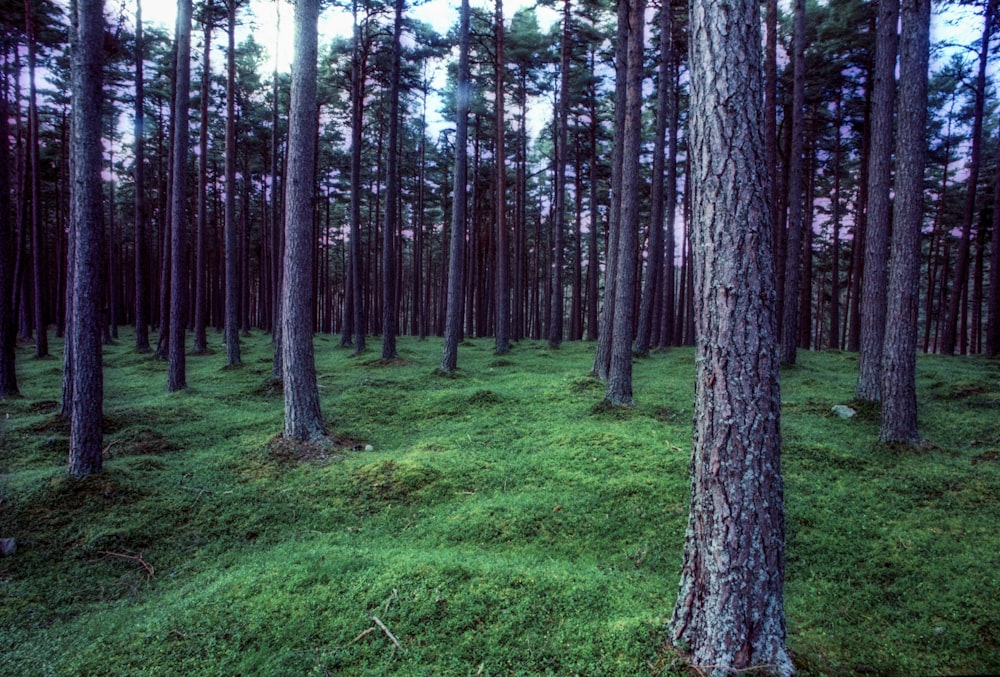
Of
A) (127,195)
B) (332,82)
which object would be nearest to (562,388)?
(332,82)

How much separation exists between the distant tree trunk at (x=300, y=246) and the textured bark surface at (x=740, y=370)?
21.6 feet

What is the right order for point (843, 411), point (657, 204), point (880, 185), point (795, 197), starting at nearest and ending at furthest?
1. point (880, 185)
2. point (843, 411)
3. point (795, 197)
4. point (657, 204)

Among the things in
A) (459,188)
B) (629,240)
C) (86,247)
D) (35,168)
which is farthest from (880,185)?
(35,168)

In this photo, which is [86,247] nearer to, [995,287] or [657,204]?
[657,204]

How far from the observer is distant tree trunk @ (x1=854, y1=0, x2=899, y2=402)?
354 inches

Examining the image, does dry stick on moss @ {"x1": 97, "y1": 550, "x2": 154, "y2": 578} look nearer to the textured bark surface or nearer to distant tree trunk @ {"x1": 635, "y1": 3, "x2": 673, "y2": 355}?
the textured bark surface

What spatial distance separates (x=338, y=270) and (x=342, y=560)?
5205cm

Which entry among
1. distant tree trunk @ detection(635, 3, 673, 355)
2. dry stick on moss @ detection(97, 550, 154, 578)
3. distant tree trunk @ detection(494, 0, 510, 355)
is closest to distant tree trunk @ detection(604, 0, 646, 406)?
distant tree trunk @ detection(635, 3, 673, 355)

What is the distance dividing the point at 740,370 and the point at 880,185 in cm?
887

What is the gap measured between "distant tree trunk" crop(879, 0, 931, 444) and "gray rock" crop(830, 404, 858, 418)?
1.46 metres

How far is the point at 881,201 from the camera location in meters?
9.04

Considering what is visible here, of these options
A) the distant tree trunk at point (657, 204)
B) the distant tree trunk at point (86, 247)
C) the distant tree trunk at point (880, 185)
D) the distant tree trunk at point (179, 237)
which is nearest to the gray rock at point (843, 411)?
the distant tree trunk at point (880, 185)

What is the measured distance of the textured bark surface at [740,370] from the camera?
2.92 meters

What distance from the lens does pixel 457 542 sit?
5.31 metres
